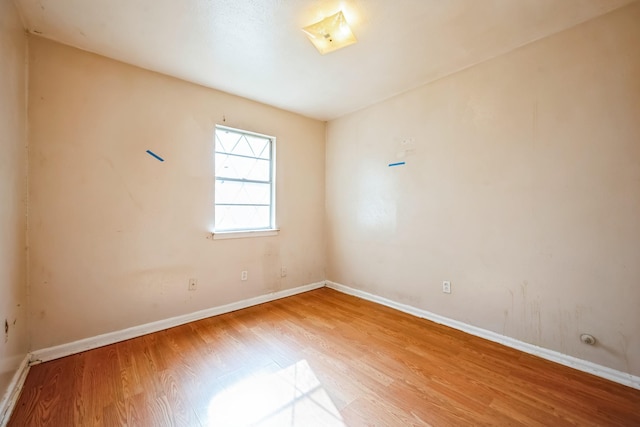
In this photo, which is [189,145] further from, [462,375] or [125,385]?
[462,375]

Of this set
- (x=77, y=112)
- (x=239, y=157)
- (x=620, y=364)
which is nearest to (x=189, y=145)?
(x=239, y=157)

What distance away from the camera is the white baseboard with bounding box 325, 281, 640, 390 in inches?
68.9

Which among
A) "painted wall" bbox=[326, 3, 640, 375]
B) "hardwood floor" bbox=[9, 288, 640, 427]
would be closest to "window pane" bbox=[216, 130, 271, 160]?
"painted wall" bbox=[326, 3, 640, 375]

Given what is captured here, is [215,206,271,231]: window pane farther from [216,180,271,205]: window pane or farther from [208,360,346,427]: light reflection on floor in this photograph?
[208,360,346,427]: light reflection on floor

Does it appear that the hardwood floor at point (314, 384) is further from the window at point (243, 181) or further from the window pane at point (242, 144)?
the window pane at point (242, 144)

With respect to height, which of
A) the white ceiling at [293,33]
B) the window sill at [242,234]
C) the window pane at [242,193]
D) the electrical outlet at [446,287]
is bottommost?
the electrical outlet at [446,287]

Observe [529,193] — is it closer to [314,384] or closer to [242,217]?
[314,384]

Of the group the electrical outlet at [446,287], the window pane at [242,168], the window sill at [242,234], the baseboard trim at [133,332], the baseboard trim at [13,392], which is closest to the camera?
the baseboard trim at [13,392]

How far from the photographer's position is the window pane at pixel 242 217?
3020 mm

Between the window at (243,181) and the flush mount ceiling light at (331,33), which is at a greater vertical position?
the flush mount ceiling light at (331,33)

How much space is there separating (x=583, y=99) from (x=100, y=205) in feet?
12.7

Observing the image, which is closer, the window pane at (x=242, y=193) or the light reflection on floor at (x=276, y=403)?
the light reflection on floor at (x=276, y=403)

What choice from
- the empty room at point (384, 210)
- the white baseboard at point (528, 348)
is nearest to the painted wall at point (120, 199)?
the empty room at point (384, 210)

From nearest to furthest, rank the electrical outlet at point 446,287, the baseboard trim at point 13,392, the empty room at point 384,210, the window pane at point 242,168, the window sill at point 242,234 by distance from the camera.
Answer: the baseboard trim at point 13,392 < the empty room at point 384,210 < the electrical outlet at point 446,287 < the window sill at point 242,234 < the window pane at point 242,168
